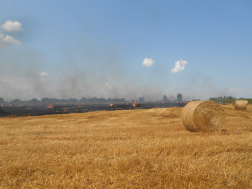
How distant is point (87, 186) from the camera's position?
360 centimetres

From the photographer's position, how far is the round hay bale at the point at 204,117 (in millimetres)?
11172

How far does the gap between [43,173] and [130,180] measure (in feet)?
7.15

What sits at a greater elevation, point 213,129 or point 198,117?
point 198,117

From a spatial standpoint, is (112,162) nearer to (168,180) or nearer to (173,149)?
(168,180)

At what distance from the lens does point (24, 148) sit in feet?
21.1

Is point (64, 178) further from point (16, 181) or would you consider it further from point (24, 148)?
point (24, 148)

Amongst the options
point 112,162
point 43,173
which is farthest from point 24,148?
point 112,162

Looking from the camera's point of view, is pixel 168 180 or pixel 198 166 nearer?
pixel 168 180

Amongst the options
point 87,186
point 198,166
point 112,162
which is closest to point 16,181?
point 87,186

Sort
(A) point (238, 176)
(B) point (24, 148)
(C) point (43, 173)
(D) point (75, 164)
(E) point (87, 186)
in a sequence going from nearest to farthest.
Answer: (E) point (87, 186) < (A) point (238, 176) < (C) point (43, 173) < (D) point (75, 164) < (B) point (24, 148)

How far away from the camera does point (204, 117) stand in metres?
11.4

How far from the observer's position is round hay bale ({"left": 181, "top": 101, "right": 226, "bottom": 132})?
11.2 meters

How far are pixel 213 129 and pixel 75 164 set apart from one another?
967cm

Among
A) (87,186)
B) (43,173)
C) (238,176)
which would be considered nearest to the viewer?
(87,186)
